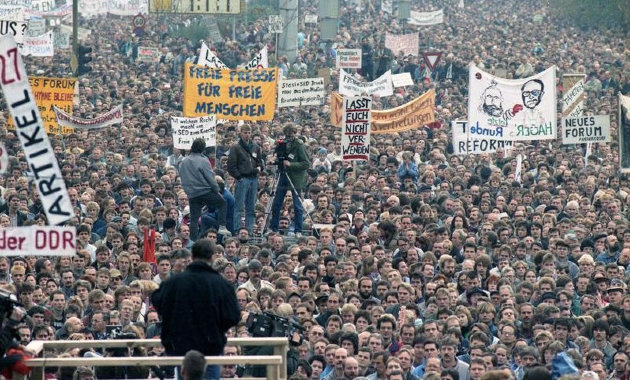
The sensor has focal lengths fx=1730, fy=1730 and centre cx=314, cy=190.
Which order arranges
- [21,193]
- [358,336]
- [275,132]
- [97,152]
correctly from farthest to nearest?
[275,132] → [97,152] → [21,193] → [358,336]

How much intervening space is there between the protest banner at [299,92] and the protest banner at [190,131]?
6085 millimetres

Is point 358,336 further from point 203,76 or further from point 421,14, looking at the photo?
point 421,14

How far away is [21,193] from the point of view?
21.1 m

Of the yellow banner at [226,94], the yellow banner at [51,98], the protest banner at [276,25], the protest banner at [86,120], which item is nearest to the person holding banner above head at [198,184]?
the yellow banner at [226,94]

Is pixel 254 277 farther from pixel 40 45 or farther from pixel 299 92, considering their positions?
pixel 40 45

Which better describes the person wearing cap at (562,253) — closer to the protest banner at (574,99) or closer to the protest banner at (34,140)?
the protest banner at (34,140)

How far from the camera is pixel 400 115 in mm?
28734

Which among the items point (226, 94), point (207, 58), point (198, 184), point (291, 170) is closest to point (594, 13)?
point (207, 58)

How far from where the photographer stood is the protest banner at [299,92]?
31.6 metres

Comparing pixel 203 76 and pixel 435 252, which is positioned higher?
pixel 203 76

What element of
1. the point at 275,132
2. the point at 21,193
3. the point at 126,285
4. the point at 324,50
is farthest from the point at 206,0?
the point at 126,285

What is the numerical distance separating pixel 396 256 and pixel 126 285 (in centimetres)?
401

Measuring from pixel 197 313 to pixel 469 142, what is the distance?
16.5 meters

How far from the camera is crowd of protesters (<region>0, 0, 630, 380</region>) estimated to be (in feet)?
47.9
